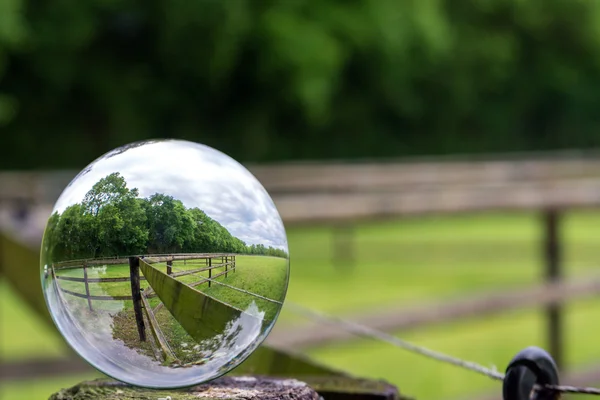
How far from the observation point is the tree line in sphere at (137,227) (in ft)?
2.48

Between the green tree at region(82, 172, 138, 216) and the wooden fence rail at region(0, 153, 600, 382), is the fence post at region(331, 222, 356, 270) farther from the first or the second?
the green tree at region(82, 172, 138, 216)

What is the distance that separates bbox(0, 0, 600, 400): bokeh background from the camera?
17.3ft

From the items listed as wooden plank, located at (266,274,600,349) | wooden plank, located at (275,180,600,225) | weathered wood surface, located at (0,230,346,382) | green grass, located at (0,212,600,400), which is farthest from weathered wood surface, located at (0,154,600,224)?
weathered wood surface, located at (0,230,346,382)

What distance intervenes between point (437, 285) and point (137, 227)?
8.42 meters

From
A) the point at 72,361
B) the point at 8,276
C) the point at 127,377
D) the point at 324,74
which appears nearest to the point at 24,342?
the point at 72,361

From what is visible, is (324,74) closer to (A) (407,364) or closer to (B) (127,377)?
(A) (407,364)

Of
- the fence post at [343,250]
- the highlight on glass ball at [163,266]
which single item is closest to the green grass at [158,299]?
the highlight on glass ball at [163,266]

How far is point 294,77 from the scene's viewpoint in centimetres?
2038

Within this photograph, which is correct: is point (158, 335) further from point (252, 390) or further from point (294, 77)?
point (294, 77)

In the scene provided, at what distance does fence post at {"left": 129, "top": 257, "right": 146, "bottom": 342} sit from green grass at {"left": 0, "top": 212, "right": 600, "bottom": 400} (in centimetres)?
290

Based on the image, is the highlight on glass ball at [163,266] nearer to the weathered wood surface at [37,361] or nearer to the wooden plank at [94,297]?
the wooden plank at [94,297]

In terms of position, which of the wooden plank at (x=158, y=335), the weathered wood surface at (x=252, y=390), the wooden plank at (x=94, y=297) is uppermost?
the wooden plank at (x=94, y=297)

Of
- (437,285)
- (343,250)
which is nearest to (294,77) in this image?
(343,250)

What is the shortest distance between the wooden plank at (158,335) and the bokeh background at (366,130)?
174cm
